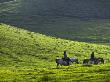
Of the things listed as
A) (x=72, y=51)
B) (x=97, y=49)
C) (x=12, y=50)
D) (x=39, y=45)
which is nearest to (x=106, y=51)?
(x=97, y=49)

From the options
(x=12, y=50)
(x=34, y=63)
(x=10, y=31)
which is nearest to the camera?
(x=34, y=63)

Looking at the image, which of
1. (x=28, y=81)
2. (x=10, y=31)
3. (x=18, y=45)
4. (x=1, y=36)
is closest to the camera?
(x=28, y=81)

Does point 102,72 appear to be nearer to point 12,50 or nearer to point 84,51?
point 12,50

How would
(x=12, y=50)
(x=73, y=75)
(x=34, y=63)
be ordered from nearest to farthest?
(x=73, y=75) → (x=34, y=63) → (x=12, y=50)

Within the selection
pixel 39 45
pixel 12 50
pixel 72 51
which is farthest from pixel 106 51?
pixel 12 50

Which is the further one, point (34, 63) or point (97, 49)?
point (97, 49)

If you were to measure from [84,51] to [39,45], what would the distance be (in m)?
15.4

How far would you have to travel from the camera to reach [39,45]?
127 metres

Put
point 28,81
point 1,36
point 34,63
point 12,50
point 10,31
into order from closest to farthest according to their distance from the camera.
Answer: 1. point 28,81
2. point 34,63
3. point 12,50
4. point 1,36
5. point 10,31

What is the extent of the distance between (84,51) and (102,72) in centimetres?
7307

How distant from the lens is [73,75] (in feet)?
181

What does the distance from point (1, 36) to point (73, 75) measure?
79267 millimetres

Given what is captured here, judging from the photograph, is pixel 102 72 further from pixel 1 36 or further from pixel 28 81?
pixel 1 36

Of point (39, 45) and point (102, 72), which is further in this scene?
point (39, 45)
